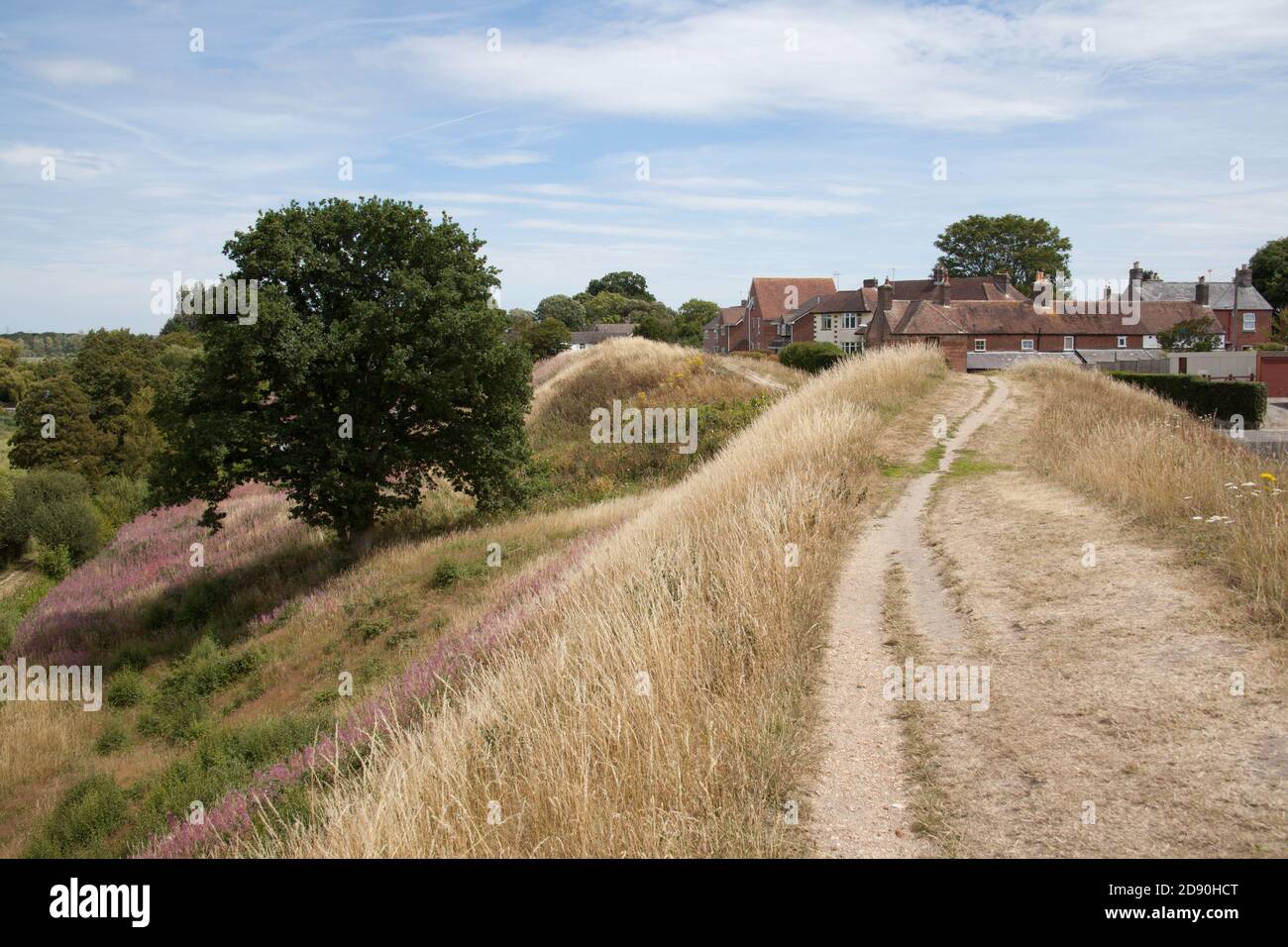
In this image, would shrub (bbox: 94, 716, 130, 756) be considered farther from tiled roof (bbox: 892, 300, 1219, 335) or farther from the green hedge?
tiled roof (bbox: 892, 300, 1219, 335)

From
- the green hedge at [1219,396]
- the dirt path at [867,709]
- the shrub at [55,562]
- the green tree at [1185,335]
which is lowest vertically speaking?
the shrub at [55,562]

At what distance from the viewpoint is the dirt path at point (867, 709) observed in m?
4.84

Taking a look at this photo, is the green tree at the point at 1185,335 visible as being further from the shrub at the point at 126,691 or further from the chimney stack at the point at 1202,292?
the shrub at the point at 126,691

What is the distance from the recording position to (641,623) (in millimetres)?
7270

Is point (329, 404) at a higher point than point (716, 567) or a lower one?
higher

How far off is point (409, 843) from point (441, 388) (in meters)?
18.3

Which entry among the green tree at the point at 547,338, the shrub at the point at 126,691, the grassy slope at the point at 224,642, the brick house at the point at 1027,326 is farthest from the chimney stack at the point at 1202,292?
the shrub at the point at 126,691

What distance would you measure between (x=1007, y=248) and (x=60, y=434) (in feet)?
311

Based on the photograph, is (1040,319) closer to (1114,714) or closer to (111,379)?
(1114,714)

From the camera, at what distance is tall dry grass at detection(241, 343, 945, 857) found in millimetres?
4848

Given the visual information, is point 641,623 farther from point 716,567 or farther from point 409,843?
point 409,843

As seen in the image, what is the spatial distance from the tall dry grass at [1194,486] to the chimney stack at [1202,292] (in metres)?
67.3
